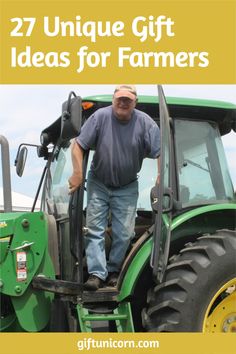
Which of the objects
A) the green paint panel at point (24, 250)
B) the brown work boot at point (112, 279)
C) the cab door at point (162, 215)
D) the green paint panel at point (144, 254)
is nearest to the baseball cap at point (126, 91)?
the cab door at point (162, 215)

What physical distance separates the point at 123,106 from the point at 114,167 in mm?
472

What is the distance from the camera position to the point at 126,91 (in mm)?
3547

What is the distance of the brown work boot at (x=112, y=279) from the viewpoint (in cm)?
349

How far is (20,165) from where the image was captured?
15.1ft

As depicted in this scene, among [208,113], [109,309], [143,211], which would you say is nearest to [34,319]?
[109,309]

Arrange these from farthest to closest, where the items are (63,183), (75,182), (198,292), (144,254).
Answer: (63,183)
(75,182)
(144,254)
(198,292)

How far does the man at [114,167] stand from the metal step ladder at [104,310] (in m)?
0.13

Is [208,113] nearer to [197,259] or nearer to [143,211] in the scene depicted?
[143,211]

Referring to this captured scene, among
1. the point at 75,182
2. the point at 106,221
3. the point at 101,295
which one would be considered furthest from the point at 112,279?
the point at 75,182

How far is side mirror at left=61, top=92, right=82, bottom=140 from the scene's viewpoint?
3.26m

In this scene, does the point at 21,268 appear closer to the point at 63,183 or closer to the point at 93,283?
the point at 93,283

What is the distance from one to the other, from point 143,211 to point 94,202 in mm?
466

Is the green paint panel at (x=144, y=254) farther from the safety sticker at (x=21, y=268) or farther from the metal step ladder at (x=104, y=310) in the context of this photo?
the safety sticker at (x=21, y=268)

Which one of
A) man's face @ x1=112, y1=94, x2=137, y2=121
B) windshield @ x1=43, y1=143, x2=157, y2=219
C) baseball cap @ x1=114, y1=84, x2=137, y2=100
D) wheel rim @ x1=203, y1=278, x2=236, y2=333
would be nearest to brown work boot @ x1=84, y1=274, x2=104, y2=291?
windshield @ x1=43, y1=143, x2=157, y2=219
